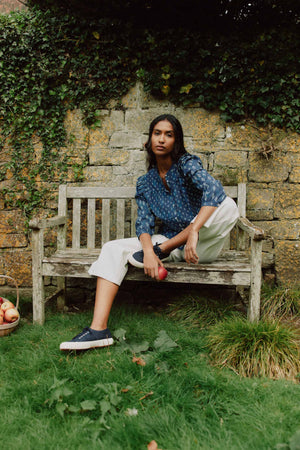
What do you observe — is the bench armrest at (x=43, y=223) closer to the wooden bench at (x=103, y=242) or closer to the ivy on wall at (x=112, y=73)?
the wooden bench at (x=103, y=242)

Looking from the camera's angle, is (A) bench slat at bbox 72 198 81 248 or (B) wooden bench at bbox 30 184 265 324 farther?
(A) bench slat at bbox 72 198 81 248

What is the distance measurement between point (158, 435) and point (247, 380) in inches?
25.7

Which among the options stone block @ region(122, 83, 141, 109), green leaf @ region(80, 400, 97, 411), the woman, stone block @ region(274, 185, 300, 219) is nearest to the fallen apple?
the woman

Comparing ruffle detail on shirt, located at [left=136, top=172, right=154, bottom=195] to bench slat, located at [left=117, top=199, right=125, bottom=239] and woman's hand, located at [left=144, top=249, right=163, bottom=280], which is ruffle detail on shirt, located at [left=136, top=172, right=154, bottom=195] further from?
woman's hand, located at [left=144, top=249, right=163, bottom=280]

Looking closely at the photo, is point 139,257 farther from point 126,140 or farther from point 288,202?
point 288,202

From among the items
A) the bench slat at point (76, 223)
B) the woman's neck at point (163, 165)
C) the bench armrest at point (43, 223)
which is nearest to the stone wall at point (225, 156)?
the bench slat at point (76, 223)

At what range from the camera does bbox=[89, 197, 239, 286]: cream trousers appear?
240cm

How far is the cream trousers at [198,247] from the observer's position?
2.40 metres

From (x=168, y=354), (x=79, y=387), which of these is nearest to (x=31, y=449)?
(x=79, y=387)

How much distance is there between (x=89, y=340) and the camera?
2189 mm

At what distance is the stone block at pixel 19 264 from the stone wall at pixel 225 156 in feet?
3.49

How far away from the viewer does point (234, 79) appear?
10.9 feet

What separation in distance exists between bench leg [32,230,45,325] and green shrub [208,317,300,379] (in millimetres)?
1395

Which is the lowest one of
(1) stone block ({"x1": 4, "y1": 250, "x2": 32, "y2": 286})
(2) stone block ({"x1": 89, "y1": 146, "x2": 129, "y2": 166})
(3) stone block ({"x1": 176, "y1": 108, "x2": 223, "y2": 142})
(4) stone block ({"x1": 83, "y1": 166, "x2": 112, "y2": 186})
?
(1) stone block ({"x1": 4, "y1": 250, "x2": 32, "y2": 286})
